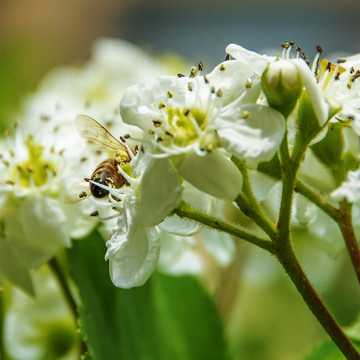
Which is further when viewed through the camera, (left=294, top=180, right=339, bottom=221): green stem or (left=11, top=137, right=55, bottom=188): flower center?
(left=11, top=137, right=55, bottom=188): flower center

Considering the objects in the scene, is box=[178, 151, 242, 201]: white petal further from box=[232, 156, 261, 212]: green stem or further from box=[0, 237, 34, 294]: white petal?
box=[0, 237, 34, 294]: white petal

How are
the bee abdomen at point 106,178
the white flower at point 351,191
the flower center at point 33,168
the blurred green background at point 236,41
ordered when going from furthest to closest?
the blurred green background at point 236,41
the flower center at point 33,168
the bee abdomen at point 106,178
the white flower at point 351,191

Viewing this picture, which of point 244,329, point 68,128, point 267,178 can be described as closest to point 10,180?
point 68,128

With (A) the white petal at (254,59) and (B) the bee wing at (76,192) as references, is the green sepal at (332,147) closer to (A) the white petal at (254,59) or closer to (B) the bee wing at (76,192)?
(A) the white petal at (254,59)

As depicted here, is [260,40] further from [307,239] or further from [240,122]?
[240,122]

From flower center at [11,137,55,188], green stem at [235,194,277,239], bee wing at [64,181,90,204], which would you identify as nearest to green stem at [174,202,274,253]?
green stem at [235,194,277,239]

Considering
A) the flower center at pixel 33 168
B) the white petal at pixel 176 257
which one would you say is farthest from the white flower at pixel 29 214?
the white petal at pixel 176 257
